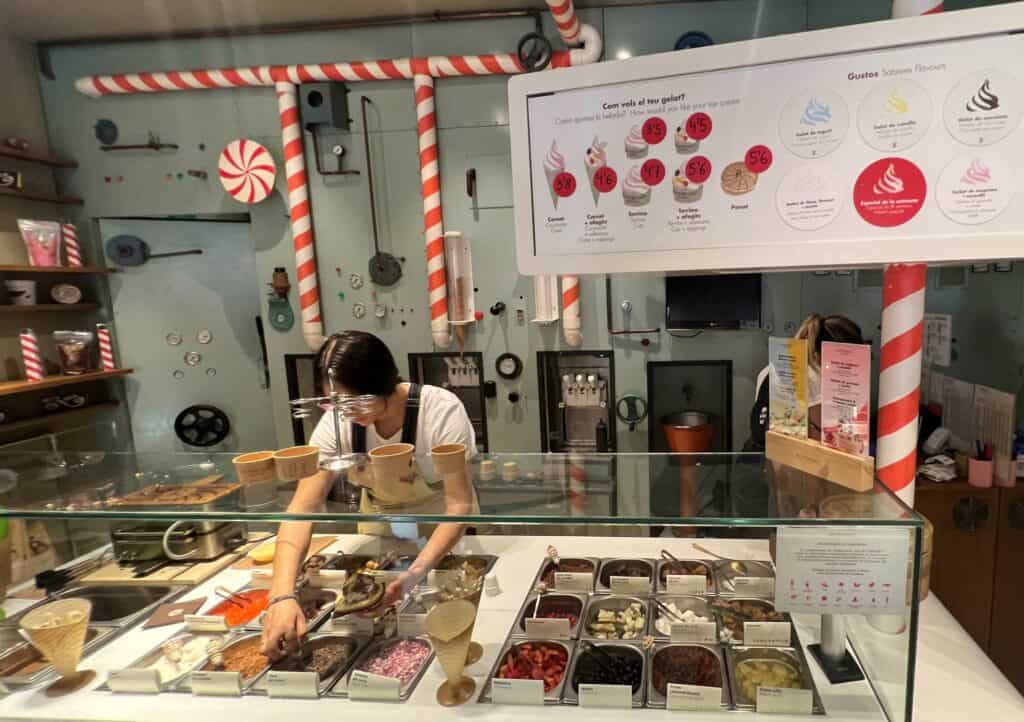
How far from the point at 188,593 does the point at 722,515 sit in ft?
5.32

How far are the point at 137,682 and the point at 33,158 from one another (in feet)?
13.6

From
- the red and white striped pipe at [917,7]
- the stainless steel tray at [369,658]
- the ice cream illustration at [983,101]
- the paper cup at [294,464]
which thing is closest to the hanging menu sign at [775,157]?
the ice cream illustration at [983,101]

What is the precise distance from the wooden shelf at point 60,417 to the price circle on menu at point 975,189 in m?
5.03

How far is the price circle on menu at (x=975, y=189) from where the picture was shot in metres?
1.16

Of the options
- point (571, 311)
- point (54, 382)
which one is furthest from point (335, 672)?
point (54, 382)

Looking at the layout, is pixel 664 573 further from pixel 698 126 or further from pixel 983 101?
pixel 983 101

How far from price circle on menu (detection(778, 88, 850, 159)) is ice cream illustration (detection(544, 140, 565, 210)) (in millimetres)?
487

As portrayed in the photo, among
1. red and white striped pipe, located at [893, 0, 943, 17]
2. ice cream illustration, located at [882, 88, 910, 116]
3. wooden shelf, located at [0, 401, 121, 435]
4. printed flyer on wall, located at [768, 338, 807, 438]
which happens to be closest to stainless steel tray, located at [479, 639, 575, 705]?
printed flyer on wall, located at [768, 338, 807, 438]

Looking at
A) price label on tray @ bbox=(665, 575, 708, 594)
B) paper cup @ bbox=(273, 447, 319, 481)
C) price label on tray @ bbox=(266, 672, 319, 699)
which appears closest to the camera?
price label on tray @ bbox=(266, 672, 319, 699)

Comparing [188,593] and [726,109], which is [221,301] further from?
[726,109]

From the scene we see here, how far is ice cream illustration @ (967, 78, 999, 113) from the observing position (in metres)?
1.14

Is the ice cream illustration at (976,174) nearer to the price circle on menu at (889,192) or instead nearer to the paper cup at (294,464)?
the price circle on menu at (889,192)

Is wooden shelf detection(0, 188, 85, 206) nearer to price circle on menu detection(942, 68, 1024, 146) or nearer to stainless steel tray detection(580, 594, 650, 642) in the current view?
stainless steel tray detection(580, 594, 650, 642)

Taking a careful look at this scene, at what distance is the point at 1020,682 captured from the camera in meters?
2.62
